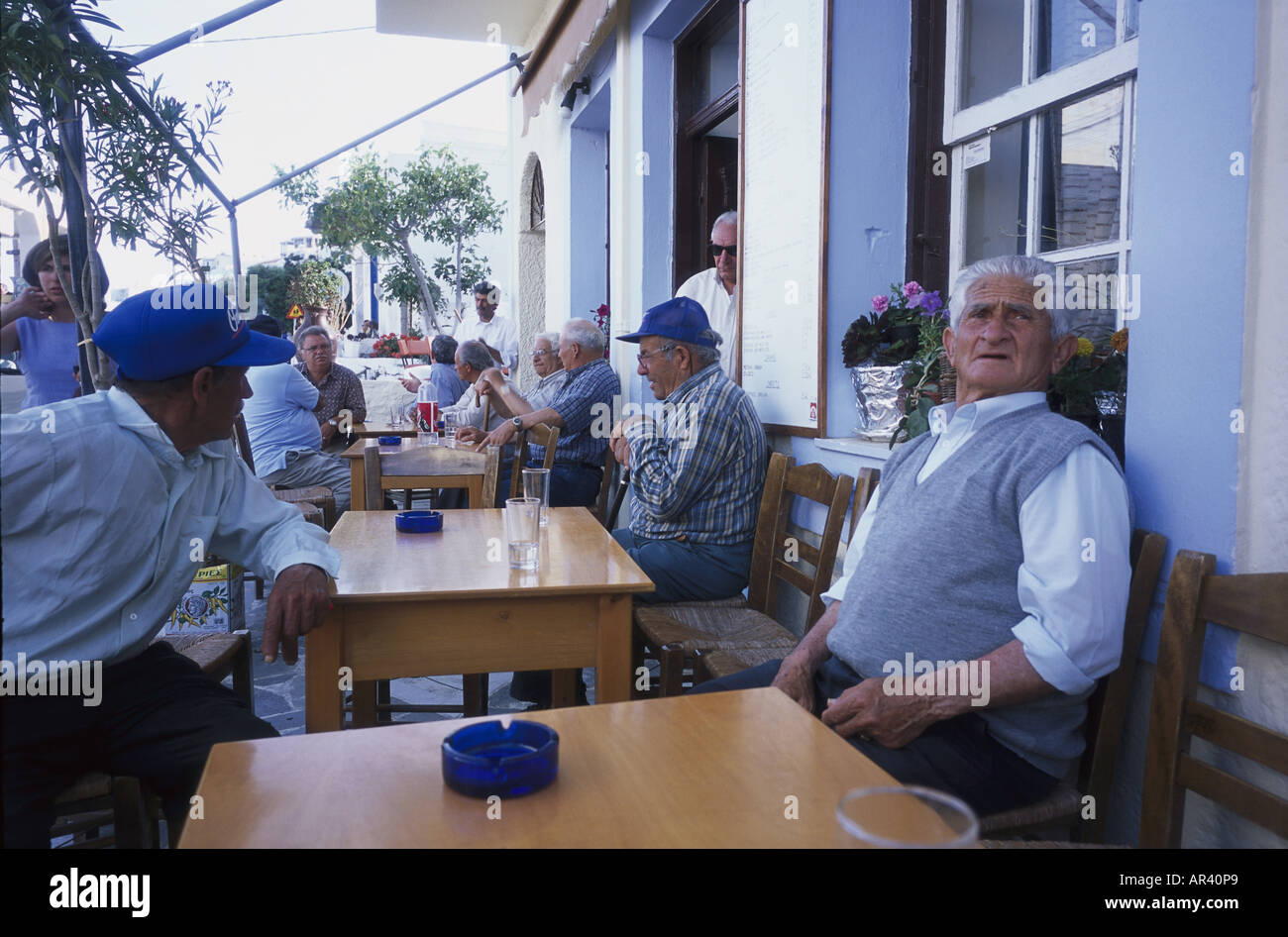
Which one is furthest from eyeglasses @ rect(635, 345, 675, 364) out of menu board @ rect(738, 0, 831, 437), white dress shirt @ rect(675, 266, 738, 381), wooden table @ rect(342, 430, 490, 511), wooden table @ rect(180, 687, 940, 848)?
wooden table @ rect(180, 687, 940, 848)

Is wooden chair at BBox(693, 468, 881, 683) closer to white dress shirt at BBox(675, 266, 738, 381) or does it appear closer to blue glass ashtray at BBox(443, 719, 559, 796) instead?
blue glass ashtray at BBox(443, 719, 559, 796)

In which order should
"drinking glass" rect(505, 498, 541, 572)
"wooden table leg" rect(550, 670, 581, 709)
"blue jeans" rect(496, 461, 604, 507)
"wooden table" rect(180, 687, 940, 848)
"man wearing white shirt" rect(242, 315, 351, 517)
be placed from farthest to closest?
"man wearing white shirt" rect(242, 315, 351, 517) < "blue jeans" rect(496, 461, 604, 507) < "wooden table leg" rect(550, 670, 581, 709) < "drinking glass" rect(505, 498, 541, 572) < "wooden table" rect(180, 687, 940, 848)

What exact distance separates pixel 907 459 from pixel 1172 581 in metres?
0.63

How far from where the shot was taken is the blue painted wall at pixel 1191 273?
4.89 feet

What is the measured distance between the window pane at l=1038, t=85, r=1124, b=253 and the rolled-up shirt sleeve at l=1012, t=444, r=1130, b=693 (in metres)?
0.95

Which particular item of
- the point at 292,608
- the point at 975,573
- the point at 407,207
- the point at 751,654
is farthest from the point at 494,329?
the point at 407,207

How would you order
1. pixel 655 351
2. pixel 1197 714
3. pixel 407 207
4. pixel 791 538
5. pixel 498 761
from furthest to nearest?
pixel 407 207
pixel 655 351
pixel 791 538
pixel 1197 714
pixel 498 761

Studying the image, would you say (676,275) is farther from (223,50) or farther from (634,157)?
(223,50)

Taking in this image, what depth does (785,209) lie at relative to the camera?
349 cm

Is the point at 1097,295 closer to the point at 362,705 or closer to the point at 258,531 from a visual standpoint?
→ the point at 258,531

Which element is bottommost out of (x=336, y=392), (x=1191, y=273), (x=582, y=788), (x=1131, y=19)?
(x=582, y=788)

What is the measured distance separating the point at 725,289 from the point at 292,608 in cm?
308

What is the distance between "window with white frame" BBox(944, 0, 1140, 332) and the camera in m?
2.28

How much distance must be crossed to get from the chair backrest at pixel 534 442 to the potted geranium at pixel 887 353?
57.2 inches
